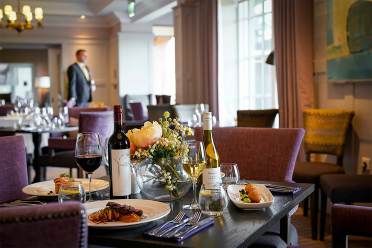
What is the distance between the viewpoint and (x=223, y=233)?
1.35 metres

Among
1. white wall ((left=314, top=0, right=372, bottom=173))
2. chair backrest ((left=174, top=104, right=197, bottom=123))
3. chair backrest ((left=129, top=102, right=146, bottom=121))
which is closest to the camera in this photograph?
white wall ((left=314, top=0, right=372, bottom=173))

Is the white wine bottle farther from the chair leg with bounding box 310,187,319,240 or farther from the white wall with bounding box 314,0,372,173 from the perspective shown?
the white wall with bounding box 314,0,372,173

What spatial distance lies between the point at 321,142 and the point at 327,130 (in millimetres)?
118

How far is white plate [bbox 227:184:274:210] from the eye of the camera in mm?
1574

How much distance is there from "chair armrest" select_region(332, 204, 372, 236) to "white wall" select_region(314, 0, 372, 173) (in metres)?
2.03

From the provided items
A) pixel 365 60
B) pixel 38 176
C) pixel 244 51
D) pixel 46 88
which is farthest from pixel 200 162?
pixel 46 88

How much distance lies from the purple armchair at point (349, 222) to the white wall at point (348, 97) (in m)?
2.03

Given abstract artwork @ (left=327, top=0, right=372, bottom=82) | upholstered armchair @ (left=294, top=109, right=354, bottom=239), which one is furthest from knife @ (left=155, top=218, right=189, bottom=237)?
abstract artwork @ (left=327, top=0, right=372, bottom=82)

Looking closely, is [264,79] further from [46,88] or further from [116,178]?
[46,88]

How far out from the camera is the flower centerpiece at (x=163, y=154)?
1653 mm

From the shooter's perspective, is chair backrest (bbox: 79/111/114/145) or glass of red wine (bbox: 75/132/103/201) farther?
chair backrest (bbox: 79/111/114/145)

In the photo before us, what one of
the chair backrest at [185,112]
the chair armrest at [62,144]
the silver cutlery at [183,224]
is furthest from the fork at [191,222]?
the chair backrest at [185,112]

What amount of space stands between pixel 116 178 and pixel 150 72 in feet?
30.8

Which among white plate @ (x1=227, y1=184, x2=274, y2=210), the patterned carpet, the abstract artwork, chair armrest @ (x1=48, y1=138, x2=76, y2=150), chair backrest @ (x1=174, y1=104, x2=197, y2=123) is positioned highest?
the abstract artwork
